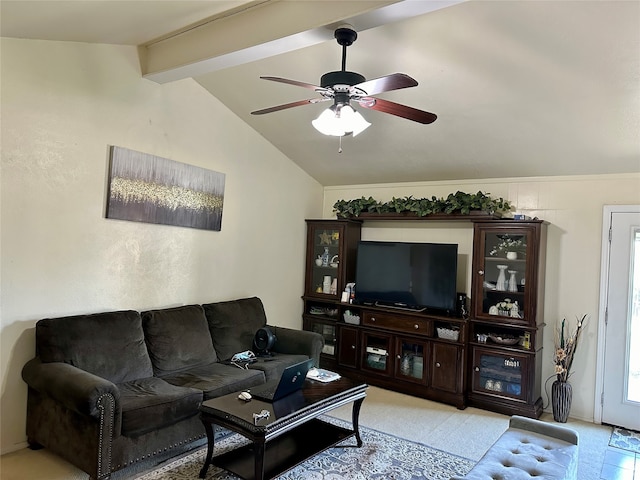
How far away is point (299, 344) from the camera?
4.23 metres

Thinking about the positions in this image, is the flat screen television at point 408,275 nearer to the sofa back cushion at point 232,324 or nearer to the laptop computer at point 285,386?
the sofa back cushion at point 232,324

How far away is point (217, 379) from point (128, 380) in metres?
0.62

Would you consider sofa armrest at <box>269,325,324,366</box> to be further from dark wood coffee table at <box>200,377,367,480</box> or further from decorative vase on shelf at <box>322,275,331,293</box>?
decorative vase on shelf at <box>322,275,331,293</box>

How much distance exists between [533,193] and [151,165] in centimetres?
356

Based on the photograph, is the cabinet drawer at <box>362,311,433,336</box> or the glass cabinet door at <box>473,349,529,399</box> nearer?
the glass cabinet door at <box>473,349,529,399</box>

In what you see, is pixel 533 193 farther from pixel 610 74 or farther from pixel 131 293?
pixel 131 293

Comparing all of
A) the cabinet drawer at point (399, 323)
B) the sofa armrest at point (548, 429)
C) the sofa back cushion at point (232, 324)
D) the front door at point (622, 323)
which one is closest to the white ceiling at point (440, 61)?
the front door at point (622, 323)

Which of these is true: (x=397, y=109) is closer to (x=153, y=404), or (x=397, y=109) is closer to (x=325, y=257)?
(x=153, y=404)

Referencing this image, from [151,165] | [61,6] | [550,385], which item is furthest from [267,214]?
[550,385]

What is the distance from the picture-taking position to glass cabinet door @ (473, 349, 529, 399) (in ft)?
13.5

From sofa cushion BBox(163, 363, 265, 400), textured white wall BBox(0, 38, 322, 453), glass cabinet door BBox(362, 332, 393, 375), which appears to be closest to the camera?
textured white wall BBox(0, 38, 322, 453)

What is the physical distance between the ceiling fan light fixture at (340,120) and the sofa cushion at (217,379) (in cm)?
196

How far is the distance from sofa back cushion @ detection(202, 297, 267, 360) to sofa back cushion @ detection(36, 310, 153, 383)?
72cm

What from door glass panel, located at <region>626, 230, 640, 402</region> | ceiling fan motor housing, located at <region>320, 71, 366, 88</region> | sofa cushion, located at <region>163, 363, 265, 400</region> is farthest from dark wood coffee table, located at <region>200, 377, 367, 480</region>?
door glass panel, located at <region>626, 230, 640, 402</region>
